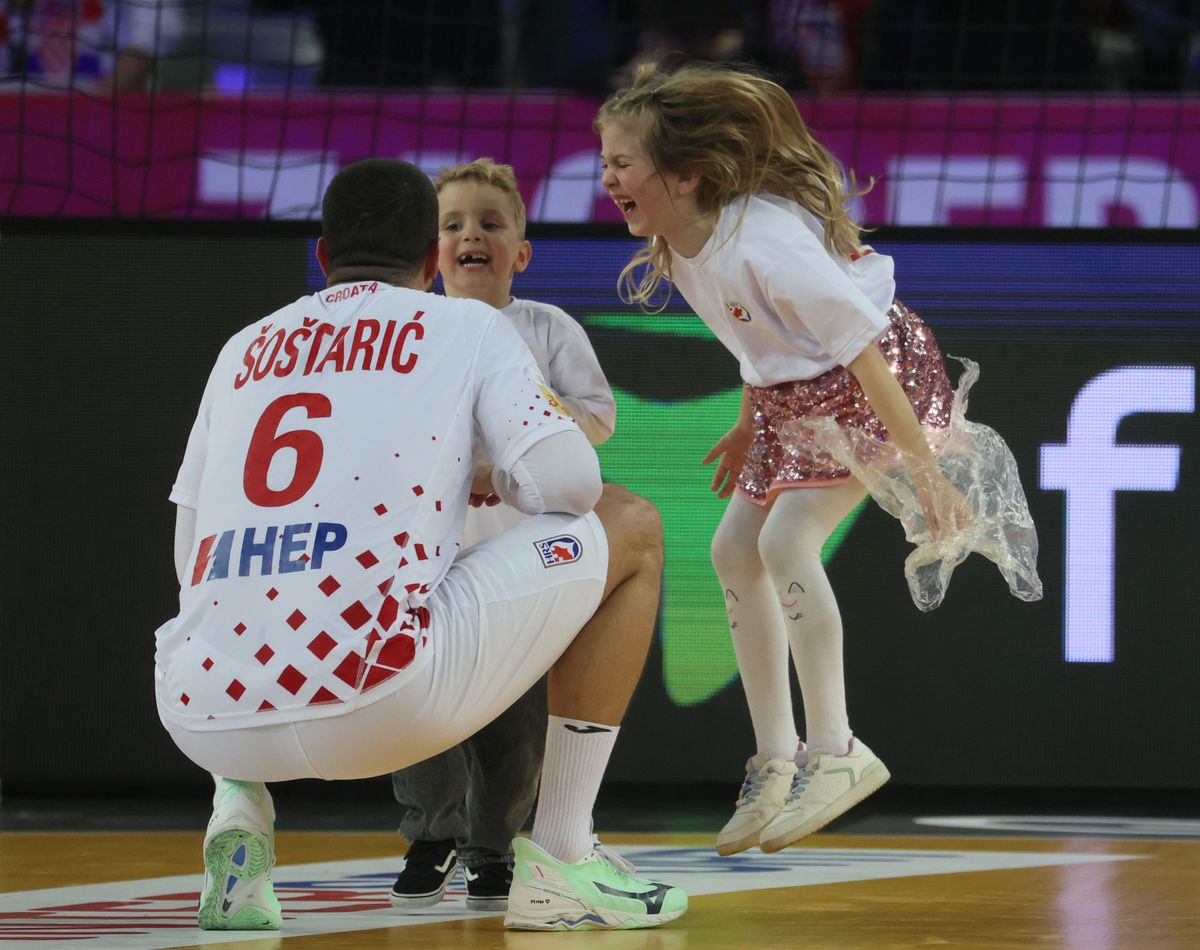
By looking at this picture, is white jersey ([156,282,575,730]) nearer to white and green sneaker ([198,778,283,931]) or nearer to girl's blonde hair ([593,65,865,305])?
white and green sneaker ([198,778,283,931])

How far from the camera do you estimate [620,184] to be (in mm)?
2877

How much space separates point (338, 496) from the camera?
216cm

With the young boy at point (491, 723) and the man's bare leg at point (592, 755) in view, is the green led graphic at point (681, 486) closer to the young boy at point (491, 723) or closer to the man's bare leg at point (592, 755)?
the young boy at point (491, 723)

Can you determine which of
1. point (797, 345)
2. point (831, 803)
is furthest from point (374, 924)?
point (797, 345)

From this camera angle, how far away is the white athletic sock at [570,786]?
2.36 metres

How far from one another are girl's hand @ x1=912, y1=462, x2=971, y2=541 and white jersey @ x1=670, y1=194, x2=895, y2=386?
0.73 feet

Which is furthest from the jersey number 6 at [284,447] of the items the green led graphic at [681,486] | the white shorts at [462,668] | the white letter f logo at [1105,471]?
the white letter f logo at [1105,471]

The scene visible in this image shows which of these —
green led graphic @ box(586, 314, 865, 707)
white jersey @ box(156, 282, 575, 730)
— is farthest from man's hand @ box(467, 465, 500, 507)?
green led graphic @ box(586, 314, 865, 707)

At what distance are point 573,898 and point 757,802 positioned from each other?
1.96ft

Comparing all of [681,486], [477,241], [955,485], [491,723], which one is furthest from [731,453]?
[681,486]

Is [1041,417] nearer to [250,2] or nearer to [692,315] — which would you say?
[692,315]

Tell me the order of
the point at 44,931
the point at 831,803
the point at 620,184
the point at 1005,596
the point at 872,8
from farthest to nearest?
the point at 872,8 → the point at 1005,596 → the point at 620,184 → the point at 831,803 → the point at 44,931

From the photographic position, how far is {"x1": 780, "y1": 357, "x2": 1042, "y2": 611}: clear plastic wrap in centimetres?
278

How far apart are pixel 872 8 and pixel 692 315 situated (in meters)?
2.79
